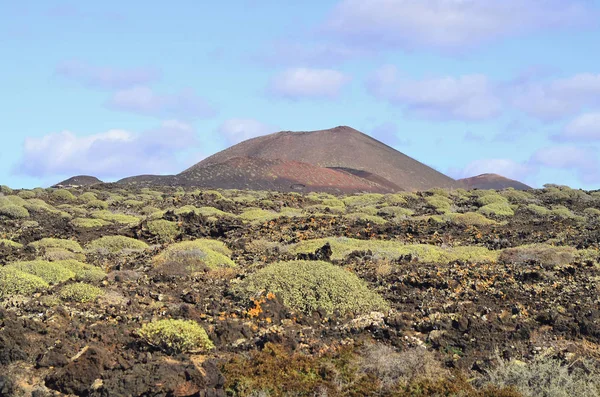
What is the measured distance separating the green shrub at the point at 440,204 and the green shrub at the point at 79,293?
883 inches

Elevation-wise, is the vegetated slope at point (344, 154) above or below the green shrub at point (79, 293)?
above

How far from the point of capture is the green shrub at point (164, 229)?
965 inches

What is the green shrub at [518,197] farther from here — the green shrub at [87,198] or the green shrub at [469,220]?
the green shrub at [87,198]

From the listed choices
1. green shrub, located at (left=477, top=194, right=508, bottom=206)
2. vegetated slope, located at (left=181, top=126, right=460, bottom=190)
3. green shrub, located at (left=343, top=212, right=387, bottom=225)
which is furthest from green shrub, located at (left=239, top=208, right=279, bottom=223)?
vegetated slope, located at (left=181, top=126, right=460, bottom=190)

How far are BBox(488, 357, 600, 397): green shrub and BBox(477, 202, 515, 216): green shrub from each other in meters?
23.2

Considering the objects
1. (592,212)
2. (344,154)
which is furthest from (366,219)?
(344,154)

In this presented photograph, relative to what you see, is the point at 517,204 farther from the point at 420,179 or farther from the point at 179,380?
the point at 420,179

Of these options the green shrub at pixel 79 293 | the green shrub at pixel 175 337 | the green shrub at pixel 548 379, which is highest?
the green shrub at pixel 79 293

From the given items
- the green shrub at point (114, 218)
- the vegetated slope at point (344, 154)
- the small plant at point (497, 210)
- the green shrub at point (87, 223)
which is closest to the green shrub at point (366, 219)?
the small plant at point (497, 210)

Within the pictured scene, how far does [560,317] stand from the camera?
42.2ft

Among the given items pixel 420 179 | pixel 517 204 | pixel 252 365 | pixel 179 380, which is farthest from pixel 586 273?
pixel 420 179

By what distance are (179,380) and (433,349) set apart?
4.06 m

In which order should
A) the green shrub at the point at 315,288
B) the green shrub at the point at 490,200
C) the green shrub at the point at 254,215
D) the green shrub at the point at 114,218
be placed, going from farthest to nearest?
the green shrub at the point at 490,200 → the green shrub at the point at 114,218 → the green shrub at the point at 254,215 → the green shrub at the point at 315,288

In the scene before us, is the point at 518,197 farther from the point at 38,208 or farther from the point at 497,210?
the point at 38,208
